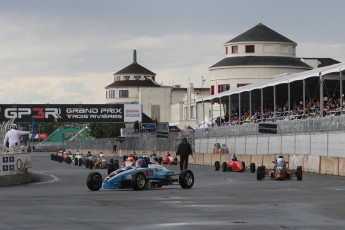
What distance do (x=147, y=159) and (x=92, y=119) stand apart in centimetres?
8245

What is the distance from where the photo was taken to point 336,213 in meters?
18.3

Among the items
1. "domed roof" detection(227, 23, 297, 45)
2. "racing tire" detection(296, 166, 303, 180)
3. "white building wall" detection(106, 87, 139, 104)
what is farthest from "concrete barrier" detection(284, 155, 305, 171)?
"white building wall" detection(106, 87, 139, 104)

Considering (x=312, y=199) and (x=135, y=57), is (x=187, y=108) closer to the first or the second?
(x=135, y=57)

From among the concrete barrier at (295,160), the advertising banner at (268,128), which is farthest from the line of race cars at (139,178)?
the advertising banner at (268,128)

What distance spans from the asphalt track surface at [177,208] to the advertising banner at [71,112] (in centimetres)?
7931

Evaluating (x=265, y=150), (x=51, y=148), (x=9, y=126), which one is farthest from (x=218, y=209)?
(x=51, y=148)

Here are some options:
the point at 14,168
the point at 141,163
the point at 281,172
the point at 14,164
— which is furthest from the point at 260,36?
the point at 141,163

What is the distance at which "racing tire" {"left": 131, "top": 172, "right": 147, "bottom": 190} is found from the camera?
2736 centimetres

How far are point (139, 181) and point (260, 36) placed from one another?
295 feet

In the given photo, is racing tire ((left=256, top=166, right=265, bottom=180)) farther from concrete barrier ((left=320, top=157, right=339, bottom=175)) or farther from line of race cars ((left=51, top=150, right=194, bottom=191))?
line of race cars ((left=51, top=150, right=194, bottom=191))

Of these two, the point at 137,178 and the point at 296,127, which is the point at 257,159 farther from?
the point at 137,178

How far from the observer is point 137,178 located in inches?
1081

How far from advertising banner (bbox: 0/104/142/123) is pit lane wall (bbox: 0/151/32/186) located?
239 feet

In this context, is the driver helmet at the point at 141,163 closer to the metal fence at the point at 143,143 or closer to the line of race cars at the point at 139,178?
the line of race cars at the point at 139,178
